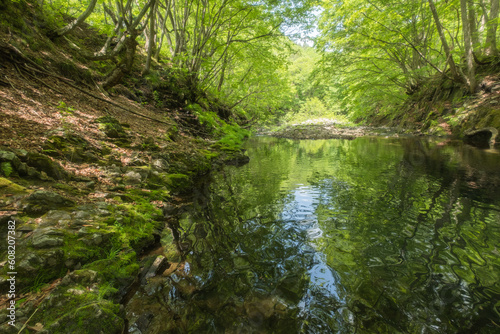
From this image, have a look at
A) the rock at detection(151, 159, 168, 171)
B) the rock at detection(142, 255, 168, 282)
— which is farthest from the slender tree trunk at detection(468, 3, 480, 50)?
the rock at detection(142, 255, 168, 282)

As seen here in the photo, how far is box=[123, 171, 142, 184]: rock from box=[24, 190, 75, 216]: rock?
1.16 meters

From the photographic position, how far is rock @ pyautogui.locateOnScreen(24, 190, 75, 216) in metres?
2.04

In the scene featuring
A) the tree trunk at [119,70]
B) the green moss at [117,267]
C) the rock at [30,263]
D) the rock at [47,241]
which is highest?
the tree trunk at [119,70]

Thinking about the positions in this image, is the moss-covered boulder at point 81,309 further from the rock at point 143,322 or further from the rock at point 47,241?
the rock at point 47,241

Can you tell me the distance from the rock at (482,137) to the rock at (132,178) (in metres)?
12.6

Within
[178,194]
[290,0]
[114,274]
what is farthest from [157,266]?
[290,0]

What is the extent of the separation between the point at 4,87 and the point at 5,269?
408 centimetres

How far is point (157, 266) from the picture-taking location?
2217 mm

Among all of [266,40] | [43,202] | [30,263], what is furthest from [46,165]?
[266,40]

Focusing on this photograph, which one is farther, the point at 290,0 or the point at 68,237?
the point at 290,0

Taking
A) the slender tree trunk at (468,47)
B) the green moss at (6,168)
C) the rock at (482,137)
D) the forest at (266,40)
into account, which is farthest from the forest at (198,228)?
the slender tree trunk at (468,47)

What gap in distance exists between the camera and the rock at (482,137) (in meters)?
8.93

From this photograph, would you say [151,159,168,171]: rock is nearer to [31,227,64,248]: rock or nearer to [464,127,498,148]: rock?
[31,227,64,248]: rock

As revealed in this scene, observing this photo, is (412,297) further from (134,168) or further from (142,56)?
(142,56)
